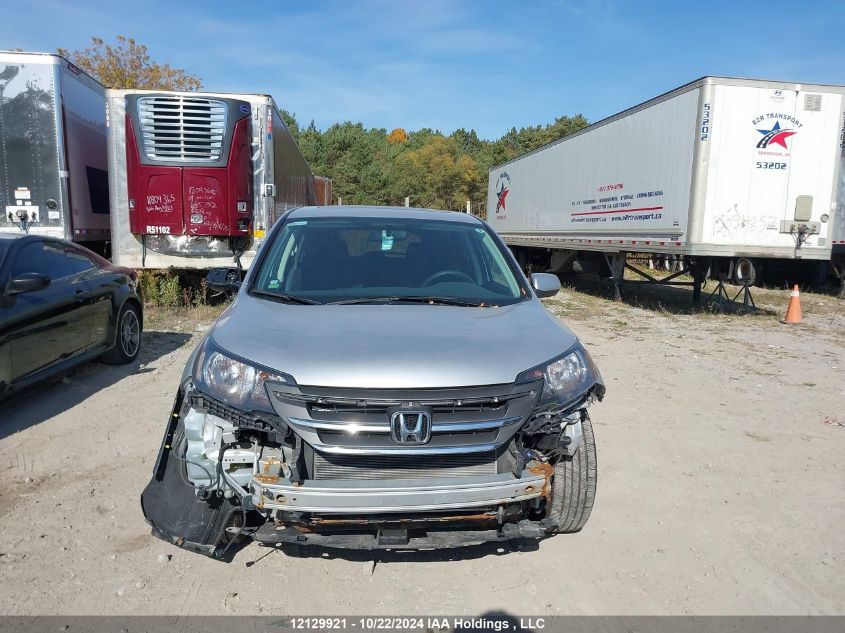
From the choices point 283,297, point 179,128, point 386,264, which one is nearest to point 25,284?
point 283,297

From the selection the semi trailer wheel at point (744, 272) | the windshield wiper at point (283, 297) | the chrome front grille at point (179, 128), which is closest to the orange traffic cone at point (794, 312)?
the semi trailer wheel at point (744, 272)

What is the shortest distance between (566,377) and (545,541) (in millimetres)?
1146

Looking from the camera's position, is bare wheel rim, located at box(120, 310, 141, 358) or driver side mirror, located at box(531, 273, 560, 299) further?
bare wheel rim, located at box(120, 310, 141, 358)

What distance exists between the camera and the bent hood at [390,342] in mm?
2525

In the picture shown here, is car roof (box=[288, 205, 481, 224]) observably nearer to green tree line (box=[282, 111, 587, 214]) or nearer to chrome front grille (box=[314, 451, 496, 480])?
chrome front grille (box=[314, 451, 496, 480])

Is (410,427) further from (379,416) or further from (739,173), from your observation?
(739,173)

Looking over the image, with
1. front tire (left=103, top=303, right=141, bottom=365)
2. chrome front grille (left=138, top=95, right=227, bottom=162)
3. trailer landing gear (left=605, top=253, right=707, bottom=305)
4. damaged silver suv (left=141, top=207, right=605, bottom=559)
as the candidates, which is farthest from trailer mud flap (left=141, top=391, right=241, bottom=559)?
trailer landing gear (left=605, top=253, right=707, bottom=305)

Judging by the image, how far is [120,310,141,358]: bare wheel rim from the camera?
693 cm

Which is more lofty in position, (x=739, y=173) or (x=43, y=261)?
(x=739, y=173)

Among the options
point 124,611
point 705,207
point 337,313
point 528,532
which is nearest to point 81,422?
point 124,611

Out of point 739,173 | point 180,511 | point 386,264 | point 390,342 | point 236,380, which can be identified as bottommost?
point 180,511

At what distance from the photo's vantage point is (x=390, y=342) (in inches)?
107

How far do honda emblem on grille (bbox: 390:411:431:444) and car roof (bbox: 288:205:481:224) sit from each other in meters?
2.02

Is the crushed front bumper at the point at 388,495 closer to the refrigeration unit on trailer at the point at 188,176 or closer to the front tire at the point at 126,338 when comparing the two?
the front tire at the point at 126,338
